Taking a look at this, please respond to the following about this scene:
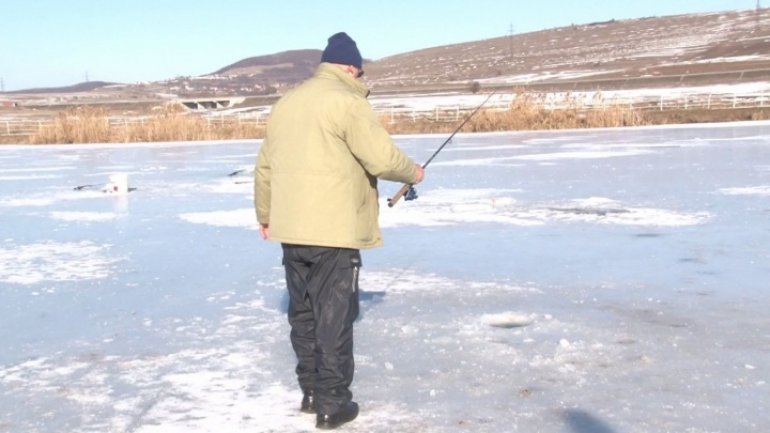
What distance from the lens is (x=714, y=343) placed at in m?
4.00

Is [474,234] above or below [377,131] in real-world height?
below

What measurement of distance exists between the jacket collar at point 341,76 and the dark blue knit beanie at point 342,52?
0.02m

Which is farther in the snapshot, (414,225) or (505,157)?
(505,157)

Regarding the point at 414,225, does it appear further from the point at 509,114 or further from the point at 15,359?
the point at 509,114

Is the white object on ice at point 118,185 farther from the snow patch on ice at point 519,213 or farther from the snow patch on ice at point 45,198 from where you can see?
the snow patch on ice at point 519,213

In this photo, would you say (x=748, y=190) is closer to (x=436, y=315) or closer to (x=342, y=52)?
(x=436, y=315)

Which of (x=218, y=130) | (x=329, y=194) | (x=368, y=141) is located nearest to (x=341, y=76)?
(x=368, y=141)

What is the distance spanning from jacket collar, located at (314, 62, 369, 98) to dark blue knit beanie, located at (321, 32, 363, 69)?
0.02 m

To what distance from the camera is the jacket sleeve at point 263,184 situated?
3357 mm

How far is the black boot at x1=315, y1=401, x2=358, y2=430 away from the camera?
316 centimetres

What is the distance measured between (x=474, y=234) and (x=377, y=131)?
4.05 meters

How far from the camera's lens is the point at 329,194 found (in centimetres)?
316

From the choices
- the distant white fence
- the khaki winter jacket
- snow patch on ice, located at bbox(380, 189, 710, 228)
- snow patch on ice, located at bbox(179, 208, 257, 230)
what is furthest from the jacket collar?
the distant white fence

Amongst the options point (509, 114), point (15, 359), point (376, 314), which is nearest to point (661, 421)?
point (376, 314)
